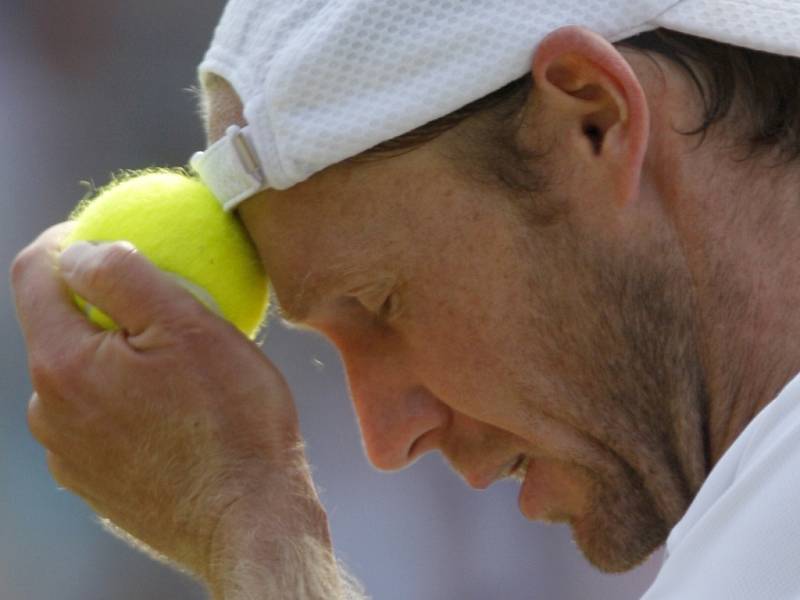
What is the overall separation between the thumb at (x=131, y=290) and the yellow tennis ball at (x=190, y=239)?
25 mm

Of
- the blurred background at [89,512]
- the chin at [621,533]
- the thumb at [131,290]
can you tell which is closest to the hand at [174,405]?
the thumb at [131,290]

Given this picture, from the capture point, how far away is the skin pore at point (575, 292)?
4.88 feet

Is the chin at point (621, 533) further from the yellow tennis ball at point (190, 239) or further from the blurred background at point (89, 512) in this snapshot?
the blurred background at point (89, 512)

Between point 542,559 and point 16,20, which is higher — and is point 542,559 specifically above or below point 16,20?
below

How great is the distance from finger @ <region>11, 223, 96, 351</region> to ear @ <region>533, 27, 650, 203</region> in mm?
670

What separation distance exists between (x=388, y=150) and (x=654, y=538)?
547mm

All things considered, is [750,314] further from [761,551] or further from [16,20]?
[16,20]

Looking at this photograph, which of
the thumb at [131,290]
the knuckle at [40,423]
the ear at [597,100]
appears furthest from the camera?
the knuckle at [40,423]

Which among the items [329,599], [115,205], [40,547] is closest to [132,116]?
[40,547]

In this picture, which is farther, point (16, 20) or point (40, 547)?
point (16, 20)

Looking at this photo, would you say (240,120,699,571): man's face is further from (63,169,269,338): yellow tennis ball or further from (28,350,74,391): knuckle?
(28,350,74,391): knuckle

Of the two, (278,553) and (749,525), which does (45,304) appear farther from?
(749,525)

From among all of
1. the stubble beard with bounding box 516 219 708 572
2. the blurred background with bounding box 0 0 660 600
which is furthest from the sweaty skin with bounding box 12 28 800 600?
the blurred background with bounding box 0 0 660 600

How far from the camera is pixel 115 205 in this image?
70.7 inches
